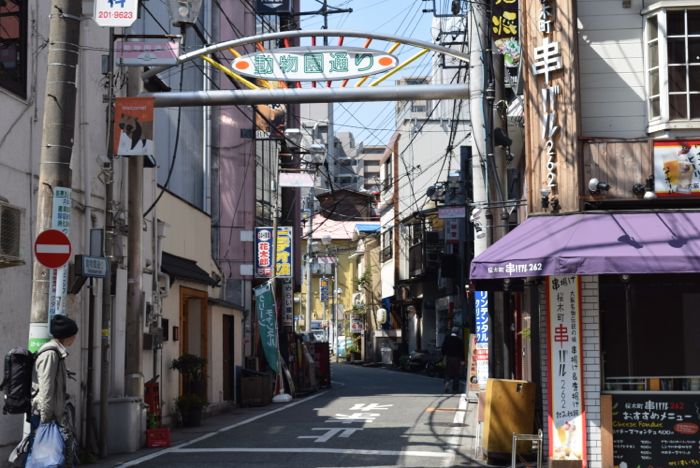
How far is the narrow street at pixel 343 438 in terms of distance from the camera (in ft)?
46.8

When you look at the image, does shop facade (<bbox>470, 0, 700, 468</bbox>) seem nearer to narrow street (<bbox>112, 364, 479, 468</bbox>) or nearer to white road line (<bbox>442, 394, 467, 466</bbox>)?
white road line (<bbox>442, 394, 467, 466</bbox>)

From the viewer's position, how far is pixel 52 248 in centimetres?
1020

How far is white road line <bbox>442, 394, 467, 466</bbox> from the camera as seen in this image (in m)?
14.8

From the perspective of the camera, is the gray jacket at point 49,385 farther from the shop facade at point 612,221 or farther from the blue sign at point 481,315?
the blue sign at point 481,315

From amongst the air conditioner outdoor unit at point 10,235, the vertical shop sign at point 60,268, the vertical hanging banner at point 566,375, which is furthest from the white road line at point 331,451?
the vertical shop sign at point 60,268

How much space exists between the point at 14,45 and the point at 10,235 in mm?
2821

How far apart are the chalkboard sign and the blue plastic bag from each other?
6902 millimetres

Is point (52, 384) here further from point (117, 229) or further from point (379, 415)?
point (379, 415)

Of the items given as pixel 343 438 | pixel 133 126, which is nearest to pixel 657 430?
pixel 343 438

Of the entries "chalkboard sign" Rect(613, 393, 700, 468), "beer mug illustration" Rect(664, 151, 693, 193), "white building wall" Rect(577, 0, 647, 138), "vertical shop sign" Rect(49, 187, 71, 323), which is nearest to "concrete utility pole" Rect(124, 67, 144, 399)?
"vertical shop sign" Rect(49, 187, 71, 323)

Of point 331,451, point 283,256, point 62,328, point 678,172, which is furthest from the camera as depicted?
point 283,256

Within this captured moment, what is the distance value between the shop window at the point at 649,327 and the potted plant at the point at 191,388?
1112cm

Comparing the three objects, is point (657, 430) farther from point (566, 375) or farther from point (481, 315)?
point (481, 315)

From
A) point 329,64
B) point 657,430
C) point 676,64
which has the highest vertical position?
point 329,64
